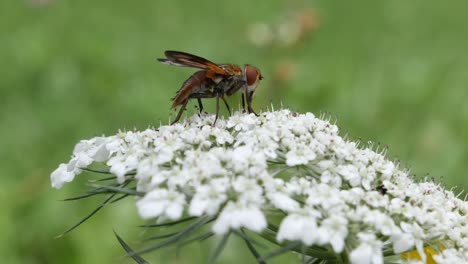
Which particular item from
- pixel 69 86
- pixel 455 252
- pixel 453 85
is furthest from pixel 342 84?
pixel 455 252

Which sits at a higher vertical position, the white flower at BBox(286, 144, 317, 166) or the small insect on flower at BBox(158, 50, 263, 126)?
the small insect on flower at BBox(158, 50, 263, 126)

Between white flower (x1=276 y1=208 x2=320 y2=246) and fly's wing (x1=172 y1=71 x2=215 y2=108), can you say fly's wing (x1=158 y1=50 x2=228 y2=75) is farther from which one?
white flower (x1=276 y1=208 x2=320 y2=246)

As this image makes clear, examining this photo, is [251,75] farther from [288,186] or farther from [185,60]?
[288,186]

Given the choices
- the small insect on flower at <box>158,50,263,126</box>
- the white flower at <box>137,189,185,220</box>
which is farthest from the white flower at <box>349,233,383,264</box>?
the small insect on flower at <box>158,50,263,126</box>

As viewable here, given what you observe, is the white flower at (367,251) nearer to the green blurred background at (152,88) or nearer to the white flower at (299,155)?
the white flower at (299,155)

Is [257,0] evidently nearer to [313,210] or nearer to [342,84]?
[342,84]

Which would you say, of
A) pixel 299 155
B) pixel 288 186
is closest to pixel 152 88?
pixel 299 155
